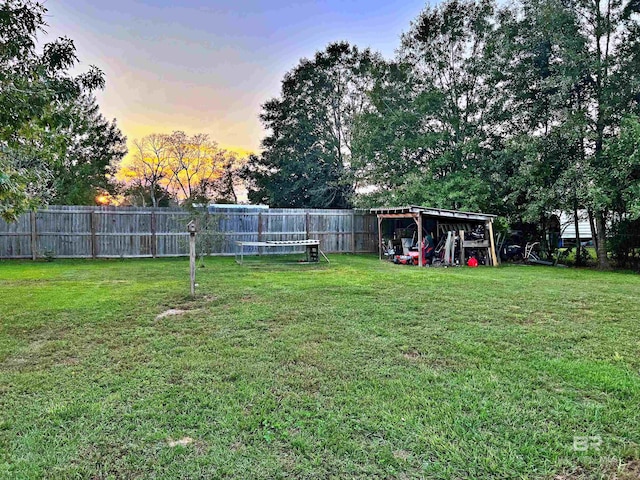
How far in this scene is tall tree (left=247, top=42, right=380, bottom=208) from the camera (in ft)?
66.6

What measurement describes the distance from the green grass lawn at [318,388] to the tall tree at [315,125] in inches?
609

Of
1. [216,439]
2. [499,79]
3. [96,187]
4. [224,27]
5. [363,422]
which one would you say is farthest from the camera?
[96,187]

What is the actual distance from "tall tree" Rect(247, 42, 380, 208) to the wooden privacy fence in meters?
6.24

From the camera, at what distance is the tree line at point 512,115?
9.68 metres

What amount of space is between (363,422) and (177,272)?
24.1ft

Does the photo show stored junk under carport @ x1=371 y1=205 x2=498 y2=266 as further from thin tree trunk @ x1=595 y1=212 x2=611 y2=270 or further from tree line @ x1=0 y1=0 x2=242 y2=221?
tree line @ x1=0 y1=0 x2=242 y2=221

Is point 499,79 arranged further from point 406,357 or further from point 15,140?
point 15,140

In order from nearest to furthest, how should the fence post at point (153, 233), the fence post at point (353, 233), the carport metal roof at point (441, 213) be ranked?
the carport metal roof at point (441, 213)
the fence post at point (153, 233)
the fence post at point (353, 233)

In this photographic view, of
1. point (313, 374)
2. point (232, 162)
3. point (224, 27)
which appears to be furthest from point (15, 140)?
point (232, 162)

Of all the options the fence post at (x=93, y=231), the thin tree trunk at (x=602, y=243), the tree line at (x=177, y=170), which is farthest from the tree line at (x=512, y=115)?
the fence post at (x=93, y=231)

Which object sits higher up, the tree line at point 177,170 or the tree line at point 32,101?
the tree line at point 177,170

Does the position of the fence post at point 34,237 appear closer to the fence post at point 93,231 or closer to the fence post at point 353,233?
the fence post at point 93,231

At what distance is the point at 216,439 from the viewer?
2004 millimetres

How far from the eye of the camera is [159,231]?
1210 cm
